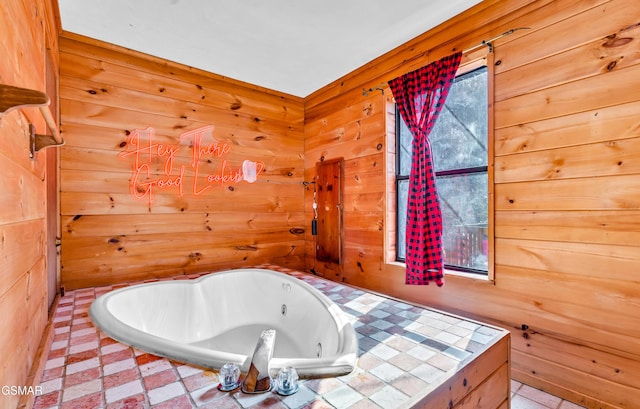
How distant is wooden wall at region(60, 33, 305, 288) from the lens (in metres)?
2.17

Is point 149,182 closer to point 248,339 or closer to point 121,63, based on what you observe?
point 121,63

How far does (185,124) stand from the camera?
2594mm

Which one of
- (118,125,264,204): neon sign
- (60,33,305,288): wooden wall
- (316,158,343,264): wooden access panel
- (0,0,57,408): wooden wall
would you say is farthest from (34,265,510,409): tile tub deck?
(316,158,343,264): wooden access panel

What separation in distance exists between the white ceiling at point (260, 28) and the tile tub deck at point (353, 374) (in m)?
1.83

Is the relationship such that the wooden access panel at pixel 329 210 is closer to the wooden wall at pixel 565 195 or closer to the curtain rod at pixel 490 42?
the wooden wall at pixel 565 195

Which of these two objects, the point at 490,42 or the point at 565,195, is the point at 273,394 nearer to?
the point at 565,195

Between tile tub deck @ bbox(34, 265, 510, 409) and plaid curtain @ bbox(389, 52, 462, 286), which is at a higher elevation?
plaid curtain @ bbox(389, 52, 462, 286)

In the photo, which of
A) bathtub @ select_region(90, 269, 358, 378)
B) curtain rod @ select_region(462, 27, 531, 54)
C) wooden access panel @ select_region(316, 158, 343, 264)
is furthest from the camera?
wooden access panel @ select_region(316, 158, 343, 264)

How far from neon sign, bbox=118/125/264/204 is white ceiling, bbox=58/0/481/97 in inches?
25.6

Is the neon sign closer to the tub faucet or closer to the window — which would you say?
the window

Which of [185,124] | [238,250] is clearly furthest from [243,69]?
[238,250]

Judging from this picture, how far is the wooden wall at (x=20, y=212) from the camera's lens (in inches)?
32.0

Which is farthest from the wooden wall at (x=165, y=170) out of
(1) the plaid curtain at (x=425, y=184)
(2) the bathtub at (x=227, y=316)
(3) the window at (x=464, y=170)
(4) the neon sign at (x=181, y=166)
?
(3) the window at (x=464, y=170)

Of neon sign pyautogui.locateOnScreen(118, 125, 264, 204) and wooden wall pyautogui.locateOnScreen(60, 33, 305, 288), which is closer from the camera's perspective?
wooden wall pyautogui.locateOnScreen(60, 33, 305, 288)
